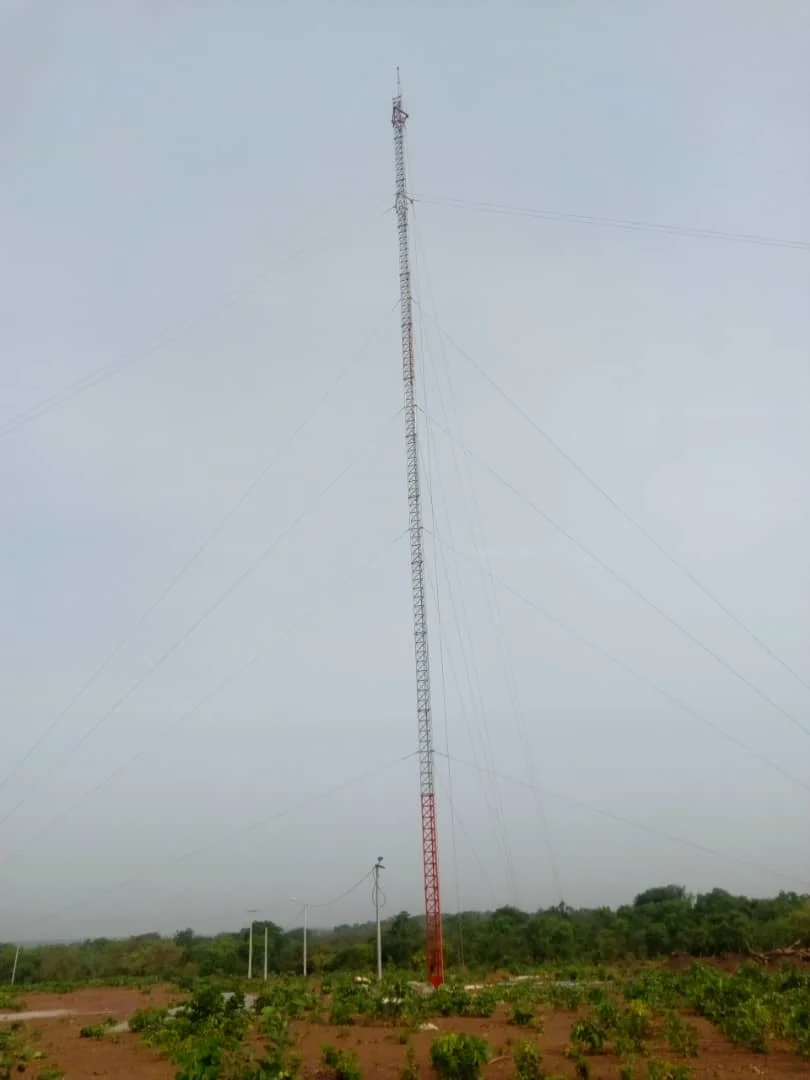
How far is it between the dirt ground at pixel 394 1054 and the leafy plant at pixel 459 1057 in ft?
1.95

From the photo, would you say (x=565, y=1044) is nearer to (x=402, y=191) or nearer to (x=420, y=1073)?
(x=420, y=1073)

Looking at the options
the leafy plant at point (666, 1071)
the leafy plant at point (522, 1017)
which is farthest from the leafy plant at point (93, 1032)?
the leafy plant at point (666, 1071)

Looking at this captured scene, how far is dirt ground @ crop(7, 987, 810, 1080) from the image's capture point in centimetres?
1662

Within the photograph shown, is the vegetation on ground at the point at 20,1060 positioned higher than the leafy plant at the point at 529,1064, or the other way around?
the vegetation on ground at the point at 20,1060

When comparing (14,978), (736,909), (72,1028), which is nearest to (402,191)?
(72,1028)

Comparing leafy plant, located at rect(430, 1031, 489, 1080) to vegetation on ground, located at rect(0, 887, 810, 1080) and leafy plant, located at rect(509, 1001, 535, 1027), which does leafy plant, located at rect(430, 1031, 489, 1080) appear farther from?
leafy plant, located at rect(509, 1001, 535, 1027)

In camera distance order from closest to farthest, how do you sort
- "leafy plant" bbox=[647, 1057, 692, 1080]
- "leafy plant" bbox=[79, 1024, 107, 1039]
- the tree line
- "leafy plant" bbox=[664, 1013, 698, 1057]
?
"leafy plant" bbox=[647, 1057, 692, 1080], "leafy plant" bbox=[664, 1013, 698, 1057], "leafy plant" bbox=[79, 1024, 107, 1039], the tree line

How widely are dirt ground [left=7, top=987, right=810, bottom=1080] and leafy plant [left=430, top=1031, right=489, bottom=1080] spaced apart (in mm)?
593

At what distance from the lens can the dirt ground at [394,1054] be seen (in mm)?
16625

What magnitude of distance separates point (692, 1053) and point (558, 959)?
169ft

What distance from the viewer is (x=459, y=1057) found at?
1591cm

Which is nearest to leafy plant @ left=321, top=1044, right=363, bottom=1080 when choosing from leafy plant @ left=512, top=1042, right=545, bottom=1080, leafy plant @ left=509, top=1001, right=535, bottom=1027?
leafy plant @ left=512, top=1042, right=545, bottom=1080

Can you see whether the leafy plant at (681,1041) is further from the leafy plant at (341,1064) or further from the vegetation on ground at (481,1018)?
the leafy plant at (341,1064)

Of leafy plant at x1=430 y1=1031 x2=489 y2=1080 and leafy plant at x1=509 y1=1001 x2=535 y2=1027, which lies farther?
leafy plant at x1=509 y1=1001 x2=535 y2=1027
